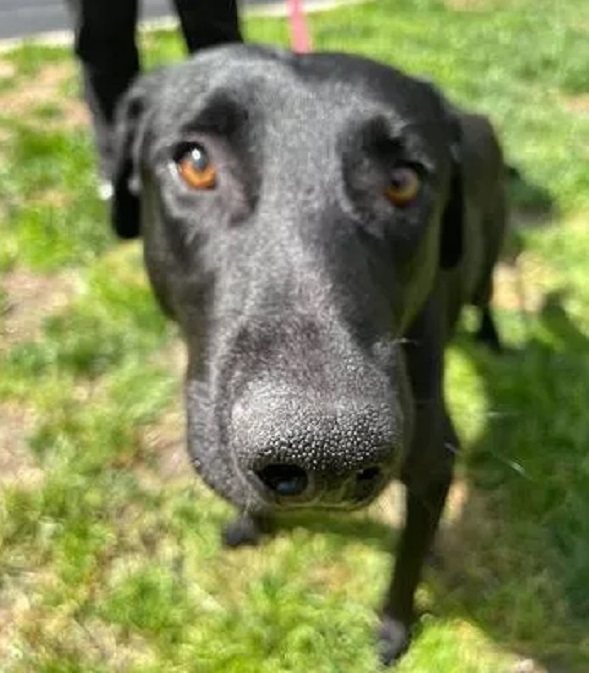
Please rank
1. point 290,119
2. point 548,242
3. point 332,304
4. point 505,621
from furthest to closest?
point 548,242 → point 505,621 → point 290,119 → point 332,304

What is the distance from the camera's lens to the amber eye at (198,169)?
6.23ft

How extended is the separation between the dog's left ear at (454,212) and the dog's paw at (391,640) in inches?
31.4

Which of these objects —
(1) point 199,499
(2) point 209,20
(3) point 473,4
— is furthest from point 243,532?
(3) point 473,4

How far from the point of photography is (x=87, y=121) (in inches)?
176

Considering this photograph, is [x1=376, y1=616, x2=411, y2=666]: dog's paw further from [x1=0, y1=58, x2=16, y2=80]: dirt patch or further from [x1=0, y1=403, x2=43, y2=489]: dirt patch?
[x1=0, y1=58, x2=16, y2=80]: dirt patch

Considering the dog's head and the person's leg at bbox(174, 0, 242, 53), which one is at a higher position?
the dog's head

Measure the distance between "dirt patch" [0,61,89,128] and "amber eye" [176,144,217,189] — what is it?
264 centimetres

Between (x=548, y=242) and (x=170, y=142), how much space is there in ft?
7.33

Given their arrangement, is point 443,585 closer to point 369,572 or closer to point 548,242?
point 369,572

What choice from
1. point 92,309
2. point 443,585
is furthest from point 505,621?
point 92,309

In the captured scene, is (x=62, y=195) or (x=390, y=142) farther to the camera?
(x=62, y=195)

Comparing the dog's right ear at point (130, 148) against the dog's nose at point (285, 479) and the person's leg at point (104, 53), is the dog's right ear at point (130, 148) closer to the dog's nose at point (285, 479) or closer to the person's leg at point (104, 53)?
the dog's nose at point (285, 479)

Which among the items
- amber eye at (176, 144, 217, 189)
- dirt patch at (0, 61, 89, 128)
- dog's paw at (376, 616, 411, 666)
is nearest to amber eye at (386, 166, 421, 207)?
amber eye at (176, 144, 217, 189)

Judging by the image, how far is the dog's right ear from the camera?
2182 mm
